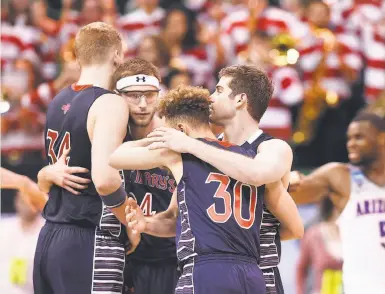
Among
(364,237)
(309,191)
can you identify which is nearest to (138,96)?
(309,191)

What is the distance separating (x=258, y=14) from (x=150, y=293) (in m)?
5.40

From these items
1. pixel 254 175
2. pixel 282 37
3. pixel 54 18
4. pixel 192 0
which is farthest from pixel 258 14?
pixel 254 175

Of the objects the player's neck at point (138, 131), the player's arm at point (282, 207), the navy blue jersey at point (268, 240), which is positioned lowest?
the navy blue jersey at point (268, 240)

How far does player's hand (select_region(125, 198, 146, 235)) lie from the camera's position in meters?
4.95

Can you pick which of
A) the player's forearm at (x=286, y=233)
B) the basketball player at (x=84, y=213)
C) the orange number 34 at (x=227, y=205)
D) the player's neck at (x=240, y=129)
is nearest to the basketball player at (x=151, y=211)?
the basketball player at (x=84, y=213)

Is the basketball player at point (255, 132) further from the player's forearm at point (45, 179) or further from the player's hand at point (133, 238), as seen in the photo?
the player's forearm at point (45, 179)

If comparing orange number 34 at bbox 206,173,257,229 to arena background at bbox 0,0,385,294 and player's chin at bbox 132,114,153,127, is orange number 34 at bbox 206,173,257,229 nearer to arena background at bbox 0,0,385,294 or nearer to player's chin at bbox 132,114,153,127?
player's chin at bbox 132,114,153,127

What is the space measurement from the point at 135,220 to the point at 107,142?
460 mm

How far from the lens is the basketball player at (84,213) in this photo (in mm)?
5172

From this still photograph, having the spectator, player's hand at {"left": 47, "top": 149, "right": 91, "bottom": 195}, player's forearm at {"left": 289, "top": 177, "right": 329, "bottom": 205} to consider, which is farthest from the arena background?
player's hand at {"left": 47, "top": 149, "right": 91, "bottom": 195}

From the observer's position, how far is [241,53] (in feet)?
33.1

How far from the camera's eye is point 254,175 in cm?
461

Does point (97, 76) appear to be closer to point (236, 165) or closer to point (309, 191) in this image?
point (236, 165)

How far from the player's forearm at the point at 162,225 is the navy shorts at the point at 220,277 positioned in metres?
0.57
